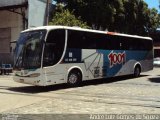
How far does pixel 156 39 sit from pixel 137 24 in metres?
11.5

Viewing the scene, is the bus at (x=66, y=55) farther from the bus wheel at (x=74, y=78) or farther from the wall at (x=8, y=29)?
the wall at (x=8, y=29)

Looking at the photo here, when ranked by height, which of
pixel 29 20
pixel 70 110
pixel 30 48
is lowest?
pixel 70 110

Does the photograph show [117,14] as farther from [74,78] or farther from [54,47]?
[54,47]

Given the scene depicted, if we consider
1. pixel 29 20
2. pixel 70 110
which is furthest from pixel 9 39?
pixel 70 110

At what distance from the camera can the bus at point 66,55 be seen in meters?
16.6

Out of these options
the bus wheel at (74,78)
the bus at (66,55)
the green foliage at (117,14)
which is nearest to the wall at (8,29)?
the green foliage at (117,14)

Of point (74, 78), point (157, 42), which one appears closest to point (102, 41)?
point (74, 78)

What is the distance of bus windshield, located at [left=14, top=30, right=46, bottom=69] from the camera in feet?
54.4

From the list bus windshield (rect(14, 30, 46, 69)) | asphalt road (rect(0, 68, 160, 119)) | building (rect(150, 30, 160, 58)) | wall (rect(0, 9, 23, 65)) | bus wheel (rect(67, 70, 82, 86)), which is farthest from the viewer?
building (rect(150, 30, 160, 58))

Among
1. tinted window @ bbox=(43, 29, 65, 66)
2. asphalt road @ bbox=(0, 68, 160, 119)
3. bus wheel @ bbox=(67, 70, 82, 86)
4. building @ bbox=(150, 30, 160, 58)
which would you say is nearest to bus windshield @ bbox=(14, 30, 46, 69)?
tinted window @ bbox=(43, 29, 65, 66)

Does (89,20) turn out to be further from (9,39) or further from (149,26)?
(149,26)

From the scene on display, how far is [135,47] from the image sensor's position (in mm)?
23844

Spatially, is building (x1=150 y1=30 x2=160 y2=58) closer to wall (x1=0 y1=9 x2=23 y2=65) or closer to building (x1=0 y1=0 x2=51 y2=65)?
building (x1=0 y1=0 x2=51 y2=65)

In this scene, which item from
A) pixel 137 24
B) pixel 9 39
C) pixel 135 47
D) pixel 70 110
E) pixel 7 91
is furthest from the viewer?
pixel 137 24
